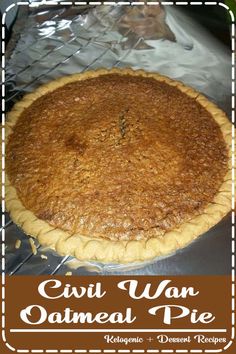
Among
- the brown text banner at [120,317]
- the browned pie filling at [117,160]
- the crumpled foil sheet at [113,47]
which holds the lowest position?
the brown text banner at [120,317]

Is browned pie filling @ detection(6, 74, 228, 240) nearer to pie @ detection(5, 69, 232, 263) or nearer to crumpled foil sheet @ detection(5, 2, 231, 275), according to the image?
pie @ detection(5, 69, 232, 263)

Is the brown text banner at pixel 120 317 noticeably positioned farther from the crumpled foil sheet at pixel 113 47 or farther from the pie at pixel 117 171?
the crumpled foil sheet at pixel 113 47

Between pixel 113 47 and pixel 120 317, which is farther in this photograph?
pixel 113 47

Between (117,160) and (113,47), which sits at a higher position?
(113,47)

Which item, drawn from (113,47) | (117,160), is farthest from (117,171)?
(113,47)

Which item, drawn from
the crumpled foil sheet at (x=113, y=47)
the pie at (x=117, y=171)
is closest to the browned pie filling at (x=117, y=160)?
the pie at (x=117, y=171)

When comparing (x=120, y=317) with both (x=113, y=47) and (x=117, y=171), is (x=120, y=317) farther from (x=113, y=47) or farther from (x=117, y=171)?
(x=113, y=47)

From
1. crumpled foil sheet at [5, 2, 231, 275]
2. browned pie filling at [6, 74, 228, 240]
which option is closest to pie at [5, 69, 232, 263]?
browned pie filling at [6, 74, 228, 240]
